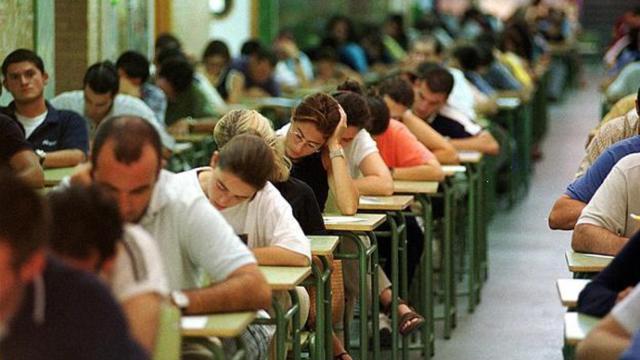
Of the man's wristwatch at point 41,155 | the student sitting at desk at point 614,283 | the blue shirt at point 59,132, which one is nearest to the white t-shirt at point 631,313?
the student sitting at desk at point 614,283

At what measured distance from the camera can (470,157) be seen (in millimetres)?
9234

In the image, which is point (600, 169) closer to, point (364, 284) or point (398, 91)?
point (364, 284)

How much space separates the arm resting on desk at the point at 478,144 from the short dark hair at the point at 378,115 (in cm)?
181

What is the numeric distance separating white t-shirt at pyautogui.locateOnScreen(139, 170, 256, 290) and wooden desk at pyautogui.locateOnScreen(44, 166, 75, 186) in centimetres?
304

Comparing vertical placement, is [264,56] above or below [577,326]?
above

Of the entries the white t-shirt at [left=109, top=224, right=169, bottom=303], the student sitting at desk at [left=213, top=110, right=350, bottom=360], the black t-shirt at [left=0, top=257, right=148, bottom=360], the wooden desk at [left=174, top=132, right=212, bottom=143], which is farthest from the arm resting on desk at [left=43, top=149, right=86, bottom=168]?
the black t-shirt at [left=0, top=257, right=148, bottom=360]

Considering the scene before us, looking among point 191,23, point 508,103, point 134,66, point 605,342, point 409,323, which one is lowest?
point 409,323

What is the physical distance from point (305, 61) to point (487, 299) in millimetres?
8312

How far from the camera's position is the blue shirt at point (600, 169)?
585 centimetres

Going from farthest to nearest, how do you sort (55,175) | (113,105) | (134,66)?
1. (134,66)
2. (113,105)
3. (55,175)

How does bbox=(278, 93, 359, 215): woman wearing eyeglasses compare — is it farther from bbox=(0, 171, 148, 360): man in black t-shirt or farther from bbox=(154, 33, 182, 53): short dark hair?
bbox=(154, 33, 182, 53): short dark hair

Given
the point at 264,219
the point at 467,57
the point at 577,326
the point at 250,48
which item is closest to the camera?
the point at 577,326

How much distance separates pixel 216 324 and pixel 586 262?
5.34 ft

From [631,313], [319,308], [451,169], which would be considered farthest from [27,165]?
[631,313]
